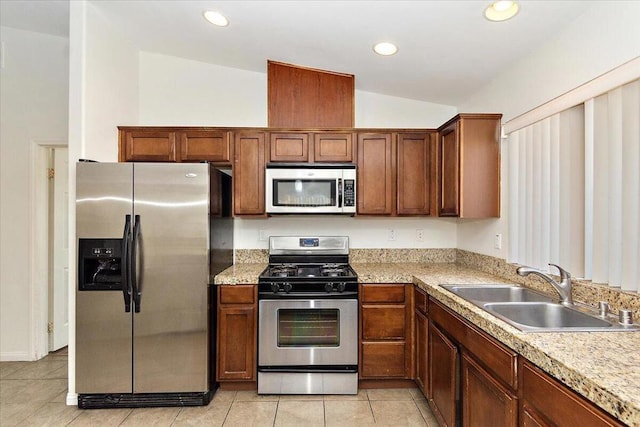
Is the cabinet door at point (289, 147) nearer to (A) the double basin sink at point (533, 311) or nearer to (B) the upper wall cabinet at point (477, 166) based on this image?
(B) the upper wall cabinet at point (477, 166)

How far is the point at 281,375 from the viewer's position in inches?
98.8

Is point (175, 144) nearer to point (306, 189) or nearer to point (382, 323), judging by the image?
point (306, 189)

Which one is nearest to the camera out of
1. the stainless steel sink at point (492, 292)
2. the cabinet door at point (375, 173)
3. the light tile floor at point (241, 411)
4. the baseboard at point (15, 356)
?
the stainless steel sink at point (492, 292)

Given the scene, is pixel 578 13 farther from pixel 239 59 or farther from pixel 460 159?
pixel 239 59

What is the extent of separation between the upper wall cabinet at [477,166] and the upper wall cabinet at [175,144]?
190 cm

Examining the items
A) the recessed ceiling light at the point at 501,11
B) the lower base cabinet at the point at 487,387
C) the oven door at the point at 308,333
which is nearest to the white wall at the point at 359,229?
the oven door at the point at 308,333

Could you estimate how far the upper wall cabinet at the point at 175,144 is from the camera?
112 inches

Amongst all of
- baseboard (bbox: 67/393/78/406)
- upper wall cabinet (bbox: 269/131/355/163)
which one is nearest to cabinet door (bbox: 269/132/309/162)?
upper wall cabinet (bbox: 269/131/355/163)

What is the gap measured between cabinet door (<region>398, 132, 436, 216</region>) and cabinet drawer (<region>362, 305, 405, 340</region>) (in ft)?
2.93

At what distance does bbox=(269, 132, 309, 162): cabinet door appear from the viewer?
9.41ft

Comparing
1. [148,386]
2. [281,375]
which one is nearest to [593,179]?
[281,375]

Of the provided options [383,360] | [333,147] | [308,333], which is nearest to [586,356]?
[383,360]

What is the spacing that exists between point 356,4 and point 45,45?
10.3 feet

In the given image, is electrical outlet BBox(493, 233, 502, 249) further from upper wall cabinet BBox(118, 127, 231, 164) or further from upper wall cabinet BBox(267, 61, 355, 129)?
upper wall cabinet BBox(118, 127, 231, 164)
